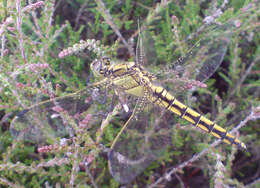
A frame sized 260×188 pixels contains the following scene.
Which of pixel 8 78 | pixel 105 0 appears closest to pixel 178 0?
pixel 105 0

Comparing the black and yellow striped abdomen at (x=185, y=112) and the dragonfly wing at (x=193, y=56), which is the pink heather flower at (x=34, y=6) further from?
the black and yellow striped abdomen at (x=185, y=112)

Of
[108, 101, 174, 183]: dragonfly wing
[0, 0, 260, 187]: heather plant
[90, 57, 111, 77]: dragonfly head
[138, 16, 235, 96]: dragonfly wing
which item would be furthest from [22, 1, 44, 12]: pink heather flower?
[108, 101, 174, 183]: dragonfly wing

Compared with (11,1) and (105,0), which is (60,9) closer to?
(105,0)

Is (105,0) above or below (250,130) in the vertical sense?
above

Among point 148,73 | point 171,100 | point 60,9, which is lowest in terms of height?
point 171,100

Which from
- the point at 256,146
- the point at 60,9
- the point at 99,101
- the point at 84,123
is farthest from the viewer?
the point at 60,9

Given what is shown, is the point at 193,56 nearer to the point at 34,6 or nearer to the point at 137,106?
the point at 137,106

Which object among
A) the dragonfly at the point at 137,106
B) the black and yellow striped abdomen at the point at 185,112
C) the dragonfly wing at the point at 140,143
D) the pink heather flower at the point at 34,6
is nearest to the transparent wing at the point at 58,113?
the dragonfly at the point at 137,106

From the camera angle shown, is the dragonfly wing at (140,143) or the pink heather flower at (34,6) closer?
the pink heather flower at (34,6)
